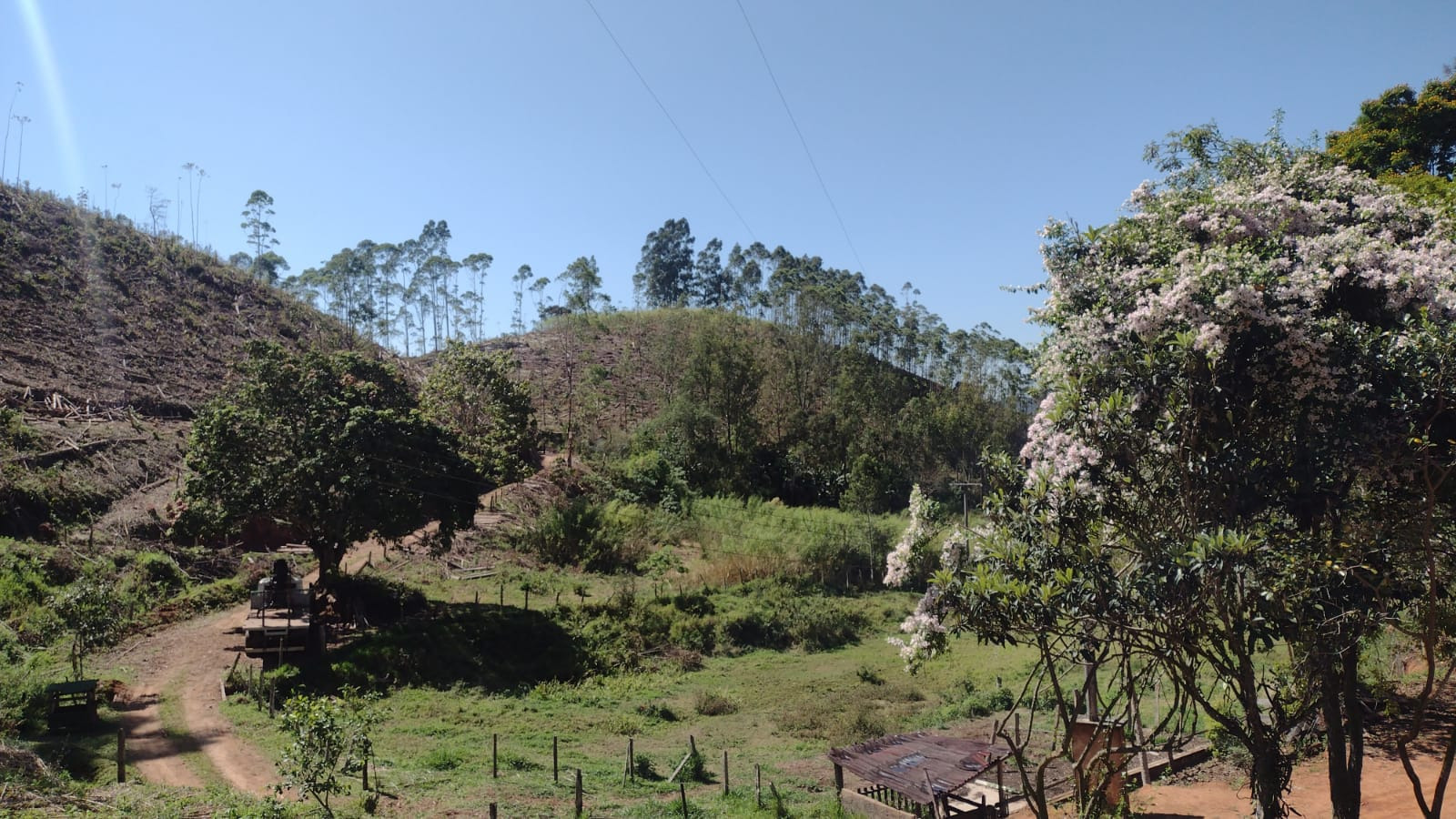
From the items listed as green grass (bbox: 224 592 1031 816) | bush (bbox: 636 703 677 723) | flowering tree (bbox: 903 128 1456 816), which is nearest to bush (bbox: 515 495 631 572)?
green grass (bbox: 224 592 1031 816)

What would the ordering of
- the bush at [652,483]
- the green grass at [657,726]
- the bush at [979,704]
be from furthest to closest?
the bush at [652,483] → the bush at [979,704] → the green grass at [657,726]

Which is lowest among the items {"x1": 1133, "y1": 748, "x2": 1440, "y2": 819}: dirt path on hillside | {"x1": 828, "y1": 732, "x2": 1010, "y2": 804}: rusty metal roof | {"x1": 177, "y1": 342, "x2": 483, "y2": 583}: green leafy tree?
{"x1": 1133, "y1": 748, "x2": 1440, "y2": 819}: dirt path on hillside

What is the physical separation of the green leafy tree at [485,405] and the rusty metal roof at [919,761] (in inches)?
909

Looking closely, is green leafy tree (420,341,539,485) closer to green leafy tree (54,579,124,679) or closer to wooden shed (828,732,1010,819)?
green leafy tree (54,579,124,679)

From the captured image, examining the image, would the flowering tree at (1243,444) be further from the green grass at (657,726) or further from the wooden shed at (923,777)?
the green grass at (657,726)

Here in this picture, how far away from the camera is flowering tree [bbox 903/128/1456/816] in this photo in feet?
20.6

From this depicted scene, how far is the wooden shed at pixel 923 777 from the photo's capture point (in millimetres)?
11258

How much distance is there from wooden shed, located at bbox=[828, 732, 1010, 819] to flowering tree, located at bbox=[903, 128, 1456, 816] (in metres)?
4.45

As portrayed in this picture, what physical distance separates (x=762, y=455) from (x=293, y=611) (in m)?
29.0

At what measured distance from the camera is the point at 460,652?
20.0 m

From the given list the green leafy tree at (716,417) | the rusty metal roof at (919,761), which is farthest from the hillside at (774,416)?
the rusty metal roof at (919,761)

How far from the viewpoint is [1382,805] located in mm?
10852

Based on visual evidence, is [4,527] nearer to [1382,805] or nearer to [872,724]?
[872,724]

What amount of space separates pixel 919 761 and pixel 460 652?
1199cm
